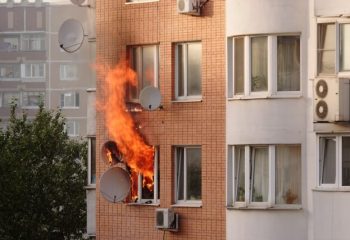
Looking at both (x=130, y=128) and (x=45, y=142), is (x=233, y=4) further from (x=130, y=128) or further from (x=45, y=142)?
(x=45, y=142)

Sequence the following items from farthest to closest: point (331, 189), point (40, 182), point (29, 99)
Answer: point (29, 99), point (40, 182), point (331, 189)

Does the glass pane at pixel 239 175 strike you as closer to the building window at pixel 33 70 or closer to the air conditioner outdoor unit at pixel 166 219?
the air conditioner outdoor unit at pixel 166 219

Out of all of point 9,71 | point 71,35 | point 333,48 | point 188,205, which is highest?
point 9,71

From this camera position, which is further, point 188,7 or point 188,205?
point 188,205

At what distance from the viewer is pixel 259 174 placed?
31938 mm

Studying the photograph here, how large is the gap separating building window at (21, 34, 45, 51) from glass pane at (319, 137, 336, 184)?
108 meters

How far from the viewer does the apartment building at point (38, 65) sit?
13012 centimetres

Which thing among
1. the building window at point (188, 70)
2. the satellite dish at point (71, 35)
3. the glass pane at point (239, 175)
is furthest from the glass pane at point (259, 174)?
the satellite dish at point (71, 35)

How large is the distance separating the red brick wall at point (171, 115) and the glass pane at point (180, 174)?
237 mm

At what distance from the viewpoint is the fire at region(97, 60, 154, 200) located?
34.4 m

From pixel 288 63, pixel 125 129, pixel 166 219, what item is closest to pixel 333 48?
pixel 288 63

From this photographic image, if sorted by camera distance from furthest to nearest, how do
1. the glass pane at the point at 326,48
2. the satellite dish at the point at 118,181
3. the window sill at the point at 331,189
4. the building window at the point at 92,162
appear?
the building window at the point at 92,162 < the satellite dish at the point at 118,181 < the glass pane at the point at 326,48 < the window sill at the point at 331,189

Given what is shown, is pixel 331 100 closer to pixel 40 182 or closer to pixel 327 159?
pixel 327 159

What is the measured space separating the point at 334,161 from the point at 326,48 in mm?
2608
